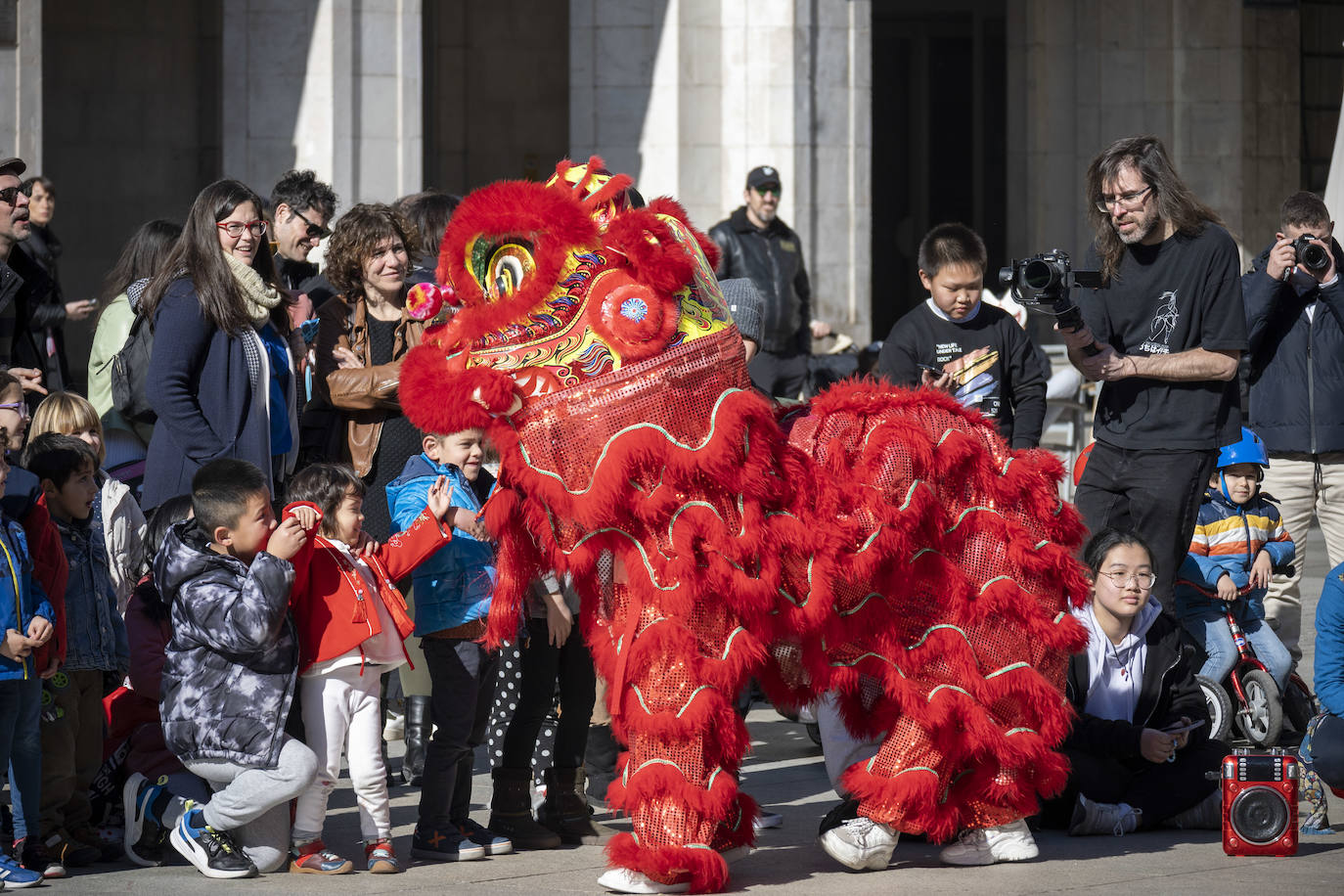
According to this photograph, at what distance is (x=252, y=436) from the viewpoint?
673 centimetres

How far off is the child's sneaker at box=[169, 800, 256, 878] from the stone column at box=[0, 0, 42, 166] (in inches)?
245

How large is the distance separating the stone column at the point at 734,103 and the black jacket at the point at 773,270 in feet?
5.71

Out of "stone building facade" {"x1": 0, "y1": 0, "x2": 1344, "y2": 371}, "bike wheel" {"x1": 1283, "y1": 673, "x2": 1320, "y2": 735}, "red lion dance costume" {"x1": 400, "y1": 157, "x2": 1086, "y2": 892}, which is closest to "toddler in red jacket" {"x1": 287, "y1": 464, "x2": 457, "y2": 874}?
"red lion dance costume" {"x1": 400, "y1": 157, "x2": 1086, "y2": 892}

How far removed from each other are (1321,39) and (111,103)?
10.6 metres

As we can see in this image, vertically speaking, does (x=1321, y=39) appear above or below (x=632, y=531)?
above

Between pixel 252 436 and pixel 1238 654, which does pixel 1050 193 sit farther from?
pixel 252 436

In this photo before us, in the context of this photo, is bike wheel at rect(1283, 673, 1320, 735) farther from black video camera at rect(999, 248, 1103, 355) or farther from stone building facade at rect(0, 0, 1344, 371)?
stone building facade at rect(0, 0, 1344, 371)

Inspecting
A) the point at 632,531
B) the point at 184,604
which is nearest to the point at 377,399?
the point at 184,604

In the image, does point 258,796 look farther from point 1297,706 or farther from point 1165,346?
point 1297,706

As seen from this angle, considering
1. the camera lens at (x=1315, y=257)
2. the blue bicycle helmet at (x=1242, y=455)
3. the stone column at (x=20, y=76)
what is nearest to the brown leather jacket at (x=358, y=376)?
the blue bicycle helmet at (x=1242, y=455)

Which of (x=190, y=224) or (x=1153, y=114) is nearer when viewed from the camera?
(x=190, y=224)

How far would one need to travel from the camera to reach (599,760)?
695cm

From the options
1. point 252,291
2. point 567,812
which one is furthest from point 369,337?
point 567,812

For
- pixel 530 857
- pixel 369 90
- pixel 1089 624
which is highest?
pixel 369 90
